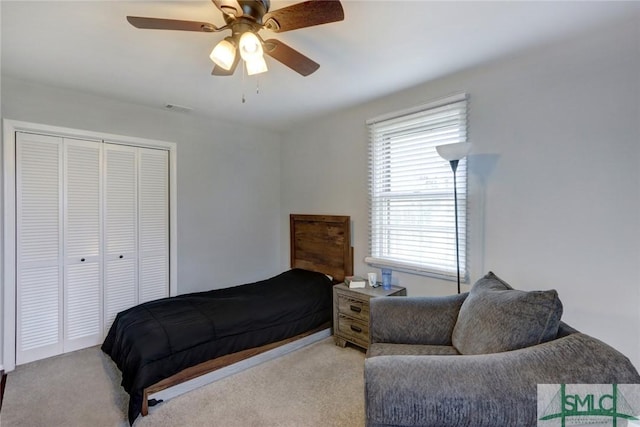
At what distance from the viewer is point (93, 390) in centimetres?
216

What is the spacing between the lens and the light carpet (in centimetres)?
186

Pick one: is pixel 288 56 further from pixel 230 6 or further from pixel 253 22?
pixel 230 6

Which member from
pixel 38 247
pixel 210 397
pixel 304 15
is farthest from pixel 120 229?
pixel 304 15

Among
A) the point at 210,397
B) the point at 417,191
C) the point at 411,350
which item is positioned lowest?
the point at 210,397

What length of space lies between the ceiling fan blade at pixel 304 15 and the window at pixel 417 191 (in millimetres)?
1473

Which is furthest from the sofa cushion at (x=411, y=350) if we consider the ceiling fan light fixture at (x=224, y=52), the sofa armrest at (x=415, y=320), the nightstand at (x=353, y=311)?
the ceiling fan light fixture at (x=224, y=52)

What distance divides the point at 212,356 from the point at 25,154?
228cm

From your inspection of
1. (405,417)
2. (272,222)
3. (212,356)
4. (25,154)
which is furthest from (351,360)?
(25,154)

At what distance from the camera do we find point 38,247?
2584mm

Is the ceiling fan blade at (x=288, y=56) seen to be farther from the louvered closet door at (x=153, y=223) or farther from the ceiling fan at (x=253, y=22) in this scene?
the louvered closet door at (x=153, y=223)

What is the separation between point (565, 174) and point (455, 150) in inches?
26.8

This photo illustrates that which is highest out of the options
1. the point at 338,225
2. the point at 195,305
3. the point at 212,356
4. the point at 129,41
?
the point at 129,41

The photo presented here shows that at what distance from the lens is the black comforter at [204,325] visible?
1.97 m

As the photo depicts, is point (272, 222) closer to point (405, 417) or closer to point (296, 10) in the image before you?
point (296, 10)
